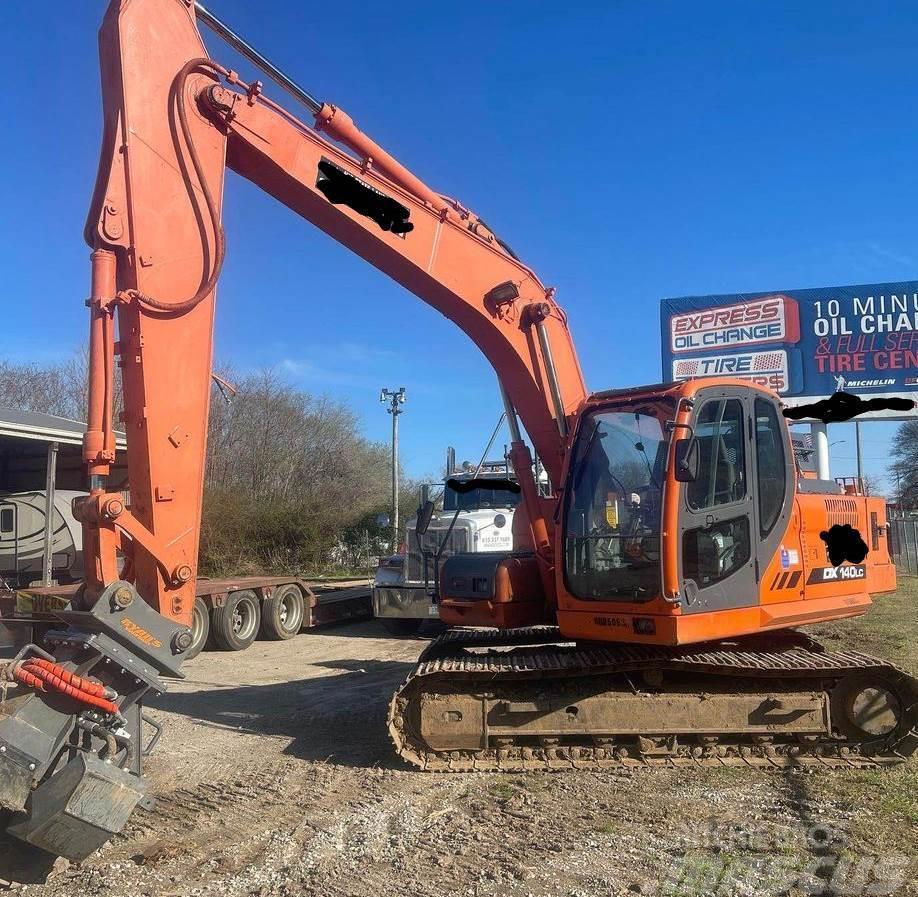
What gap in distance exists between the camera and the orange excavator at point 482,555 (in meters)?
4.84

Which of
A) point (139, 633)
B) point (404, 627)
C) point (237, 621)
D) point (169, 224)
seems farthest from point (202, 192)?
point (404, 627)

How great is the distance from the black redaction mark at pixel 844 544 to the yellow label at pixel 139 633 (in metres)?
5.04

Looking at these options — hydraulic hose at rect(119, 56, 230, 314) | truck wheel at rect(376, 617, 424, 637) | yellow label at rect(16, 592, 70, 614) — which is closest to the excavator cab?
hydraulic hose at rect(119, 56, 230, 314)

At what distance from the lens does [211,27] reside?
584 cm

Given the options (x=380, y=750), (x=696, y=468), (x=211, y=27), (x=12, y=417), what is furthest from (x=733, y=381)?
(x=12, y=417)

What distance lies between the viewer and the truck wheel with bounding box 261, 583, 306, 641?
13.9 meters

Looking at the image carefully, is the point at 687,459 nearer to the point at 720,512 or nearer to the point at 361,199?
the point at 720,512

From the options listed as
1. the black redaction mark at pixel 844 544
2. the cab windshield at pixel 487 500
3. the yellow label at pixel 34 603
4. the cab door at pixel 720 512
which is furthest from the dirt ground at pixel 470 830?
the cab windshield at pixel 487 500

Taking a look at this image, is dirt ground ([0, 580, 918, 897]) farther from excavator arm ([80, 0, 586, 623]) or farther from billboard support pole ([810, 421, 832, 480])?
billboard support pole ([810, 421, 832, 480])

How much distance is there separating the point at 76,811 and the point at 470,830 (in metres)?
2.22

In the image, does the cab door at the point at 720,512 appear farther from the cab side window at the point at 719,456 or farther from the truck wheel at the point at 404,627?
the truck wheel at the point at 404,627

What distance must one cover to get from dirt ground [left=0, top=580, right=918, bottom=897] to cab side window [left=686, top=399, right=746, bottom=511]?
197cm

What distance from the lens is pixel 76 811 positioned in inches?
159

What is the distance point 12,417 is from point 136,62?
9.76 metres
